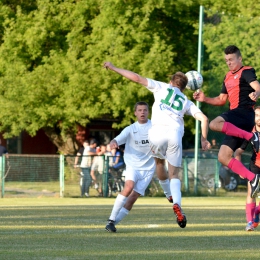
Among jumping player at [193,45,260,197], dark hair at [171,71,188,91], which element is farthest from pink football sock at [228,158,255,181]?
dark hair at [171,71,188,91]

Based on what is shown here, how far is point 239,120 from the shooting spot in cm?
1262

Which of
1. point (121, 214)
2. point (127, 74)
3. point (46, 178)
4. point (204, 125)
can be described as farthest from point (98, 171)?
point (127, 74)

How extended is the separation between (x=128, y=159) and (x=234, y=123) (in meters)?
1.66

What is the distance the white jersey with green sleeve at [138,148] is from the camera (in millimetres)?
13109

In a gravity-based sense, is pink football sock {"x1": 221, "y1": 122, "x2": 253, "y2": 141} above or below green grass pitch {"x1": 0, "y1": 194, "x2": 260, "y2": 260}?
above

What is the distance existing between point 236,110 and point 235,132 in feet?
1.25

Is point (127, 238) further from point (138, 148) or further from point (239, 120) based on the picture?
point (239, 120)

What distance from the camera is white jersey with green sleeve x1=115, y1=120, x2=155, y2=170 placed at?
13109 millimetres

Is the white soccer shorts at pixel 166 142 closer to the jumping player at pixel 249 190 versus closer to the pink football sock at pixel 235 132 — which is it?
the pink football sock at pixel 235 132

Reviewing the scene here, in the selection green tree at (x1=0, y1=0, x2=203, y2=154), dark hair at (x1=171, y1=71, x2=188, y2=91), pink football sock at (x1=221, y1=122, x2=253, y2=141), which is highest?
green tree at (x1=0, y1=0, x2=203, y2=154)

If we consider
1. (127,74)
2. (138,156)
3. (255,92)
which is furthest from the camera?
(138,156)

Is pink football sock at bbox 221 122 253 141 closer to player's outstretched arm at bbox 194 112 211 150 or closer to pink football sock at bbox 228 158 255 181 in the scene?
pink football sock at bbox 228 158 255 181

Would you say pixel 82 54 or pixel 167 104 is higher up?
pixel 82 54

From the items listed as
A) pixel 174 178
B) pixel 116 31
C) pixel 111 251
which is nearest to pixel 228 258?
pixel 111 251
